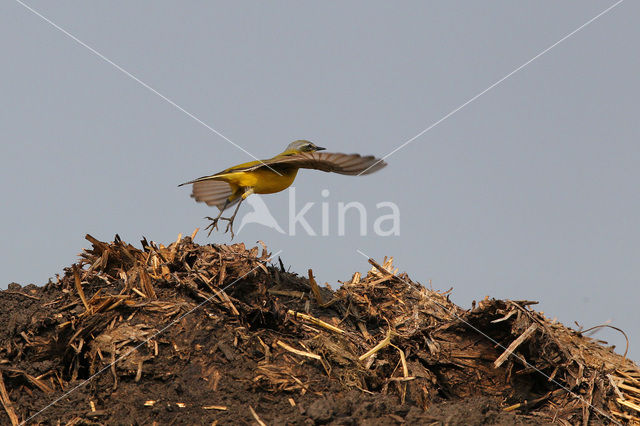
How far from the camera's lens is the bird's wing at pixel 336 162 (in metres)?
6.91

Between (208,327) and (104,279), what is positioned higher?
(104,279)

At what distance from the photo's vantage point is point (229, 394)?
493 centimetres

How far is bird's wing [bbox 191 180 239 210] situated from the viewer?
8406 mm

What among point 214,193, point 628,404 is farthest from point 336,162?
point 628,404

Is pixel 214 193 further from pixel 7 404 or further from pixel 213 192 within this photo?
pixel 7 404

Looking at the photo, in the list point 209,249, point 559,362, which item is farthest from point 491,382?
point 209,249

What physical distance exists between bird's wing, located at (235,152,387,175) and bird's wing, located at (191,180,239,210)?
3.90ft

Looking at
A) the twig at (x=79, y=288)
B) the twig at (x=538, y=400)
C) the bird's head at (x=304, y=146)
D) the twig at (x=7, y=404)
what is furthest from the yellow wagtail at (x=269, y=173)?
the twig at (x=7, y=404)

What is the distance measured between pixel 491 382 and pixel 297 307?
2.01m

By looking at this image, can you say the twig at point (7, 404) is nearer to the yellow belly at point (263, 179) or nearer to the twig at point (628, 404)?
the yellow belly at point (263, 179)

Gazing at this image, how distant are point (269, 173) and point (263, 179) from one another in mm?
114

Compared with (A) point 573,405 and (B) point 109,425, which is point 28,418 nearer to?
(B) point 109,425

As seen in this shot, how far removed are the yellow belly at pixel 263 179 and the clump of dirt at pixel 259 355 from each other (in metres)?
1.16

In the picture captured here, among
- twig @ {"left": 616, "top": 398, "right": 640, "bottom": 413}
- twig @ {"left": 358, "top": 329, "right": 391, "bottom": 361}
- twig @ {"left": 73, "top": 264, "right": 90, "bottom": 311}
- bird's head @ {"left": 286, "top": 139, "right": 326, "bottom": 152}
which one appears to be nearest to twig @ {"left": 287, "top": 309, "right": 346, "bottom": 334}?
twig @ {"left": 358, "top": 329, "right": 391, "bottom": 361}
